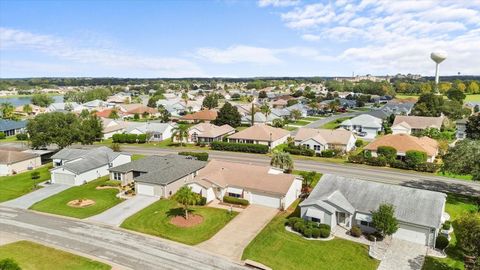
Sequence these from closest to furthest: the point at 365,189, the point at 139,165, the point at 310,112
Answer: the point at 365,189 < the point at 139,165 < the point at 310,112

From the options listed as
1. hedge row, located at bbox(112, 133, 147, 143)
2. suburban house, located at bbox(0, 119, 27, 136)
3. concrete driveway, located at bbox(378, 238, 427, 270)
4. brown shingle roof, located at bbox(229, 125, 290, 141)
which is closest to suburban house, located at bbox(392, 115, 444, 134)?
brown shingle roof, located at bbox(229, 125, 290, 141)

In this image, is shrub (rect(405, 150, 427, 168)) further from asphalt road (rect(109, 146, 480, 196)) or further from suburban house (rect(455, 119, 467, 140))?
suburban house (rect(455, 119, 467, 140))

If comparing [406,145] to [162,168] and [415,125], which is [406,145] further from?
[162,168]

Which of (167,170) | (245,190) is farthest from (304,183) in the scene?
(167,170)

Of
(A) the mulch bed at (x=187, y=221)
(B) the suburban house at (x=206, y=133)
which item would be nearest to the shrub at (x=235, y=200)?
A: (A) the mulch bed at (x=187, y=221)

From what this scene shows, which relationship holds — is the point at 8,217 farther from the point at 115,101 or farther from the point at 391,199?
the point at 115,101

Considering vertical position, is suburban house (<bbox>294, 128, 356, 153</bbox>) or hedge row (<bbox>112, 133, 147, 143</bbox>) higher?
suburban house (<bbox>294, 128, 356, 153</bbox>)
